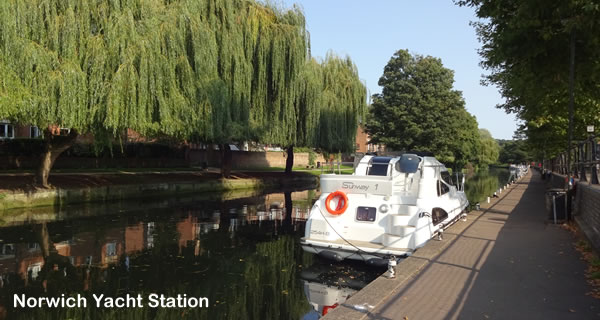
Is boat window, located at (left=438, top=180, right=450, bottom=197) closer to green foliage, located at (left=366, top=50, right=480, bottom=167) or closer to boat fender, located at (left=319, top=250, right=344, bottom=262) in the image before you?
boat fender, located at (left=319, top=250, right=344, bottom=262)

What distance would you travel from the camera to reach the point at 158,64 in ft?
59.7

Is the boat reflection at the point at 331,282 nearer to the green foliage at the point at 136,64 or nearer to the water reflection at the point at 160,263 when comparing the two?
the water reflection at the point at 160,263

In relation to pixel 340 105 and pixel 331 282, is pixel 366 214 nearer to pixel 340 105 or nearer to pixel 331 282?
pixel 331 282

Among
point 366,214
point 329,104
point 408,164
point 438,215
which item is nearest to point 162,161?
point 329,104

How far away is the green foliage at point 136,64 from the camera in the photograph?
15.5 m

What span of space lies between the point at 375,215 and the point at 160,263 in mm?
5111

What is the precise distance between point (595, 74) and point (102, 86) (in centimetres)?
1616

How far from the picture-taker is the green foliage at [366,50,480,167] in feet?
148

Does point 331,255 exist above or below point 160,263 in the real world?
above

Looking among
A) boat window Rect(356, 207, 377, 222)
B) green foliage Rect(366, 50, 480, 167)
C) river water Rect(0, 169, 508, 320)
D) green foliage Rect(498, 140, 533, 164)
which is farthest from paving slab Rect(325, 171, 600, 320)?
green foliage Rect(498, 140, 533, 164)

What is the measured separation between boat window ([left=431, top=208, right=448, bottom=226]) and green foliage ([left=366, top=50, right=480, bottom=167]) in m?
32.2

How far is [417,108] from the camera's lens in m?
45.4

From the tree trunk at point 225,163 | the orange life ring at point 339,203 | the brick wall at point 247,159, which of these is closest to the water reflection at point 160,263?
the orange life ring at point 339,203

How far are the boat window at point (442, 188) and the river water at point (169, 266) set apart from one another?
13.3 feet
